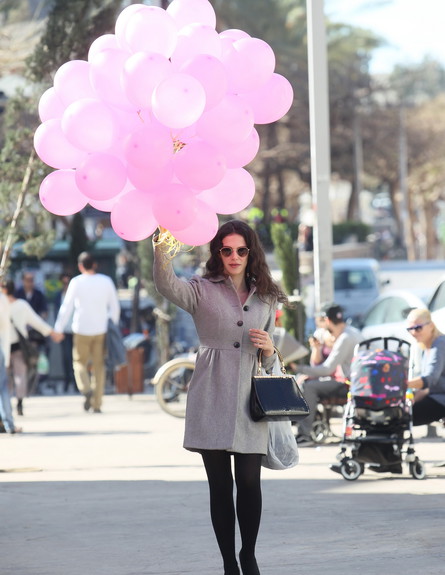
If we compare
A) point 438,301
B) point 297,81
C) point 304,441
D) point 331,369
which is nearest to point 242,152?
point 331,369

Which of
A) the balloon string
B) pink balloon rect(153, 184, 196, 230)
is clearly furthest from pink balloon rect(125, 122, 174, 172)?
the balloon string

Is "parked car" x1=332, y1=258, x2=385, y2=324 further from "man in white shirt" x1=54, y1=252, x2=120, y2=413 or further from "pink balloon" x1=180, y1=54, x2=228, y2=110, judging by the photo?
"pink balloon" x1=180, y1=54, x2=228, y2=110

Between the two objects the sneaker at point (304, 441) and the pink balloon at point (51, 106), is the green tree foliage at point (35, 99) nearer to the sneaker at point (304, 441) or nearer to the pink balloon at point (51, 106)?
the sneaker at point (304, 441)

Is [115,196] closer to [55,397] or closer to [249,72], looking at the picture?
[249,72]

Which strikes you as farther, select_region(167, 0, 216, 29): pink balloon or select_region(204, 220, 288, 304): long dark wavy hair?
select_region(167, 0, 216, 29): pink balloon

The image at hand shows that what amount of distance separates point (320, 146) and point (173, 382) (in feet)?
10.9

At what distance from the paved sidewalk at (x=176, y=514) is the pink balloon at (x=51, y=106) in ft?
7.99

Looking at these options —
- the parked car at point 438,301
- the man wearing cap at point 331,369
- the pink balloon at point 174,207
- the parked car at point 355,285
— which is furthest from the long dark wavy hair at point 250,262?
the parked car at point 355,285

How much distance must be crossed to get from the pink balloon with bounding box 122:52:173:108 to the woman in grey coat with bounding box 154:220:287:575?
28.0 inches

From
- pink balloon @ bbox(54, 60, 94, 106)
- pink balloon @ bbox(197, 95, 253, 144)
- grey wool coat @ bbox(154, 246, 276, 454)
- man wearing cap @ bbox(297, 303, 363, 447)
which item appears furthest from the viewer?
man wearing cap @ bbox(297, 303, 363, 447)

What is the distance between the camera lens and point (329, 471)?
10.9 meters

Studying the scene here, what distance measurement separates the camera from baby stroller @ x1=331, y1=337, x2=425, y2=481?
1026 cm

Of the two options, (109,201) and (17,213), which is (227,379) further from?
(17,213)

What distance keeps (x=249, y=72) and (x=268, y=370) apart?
4.81 ft
